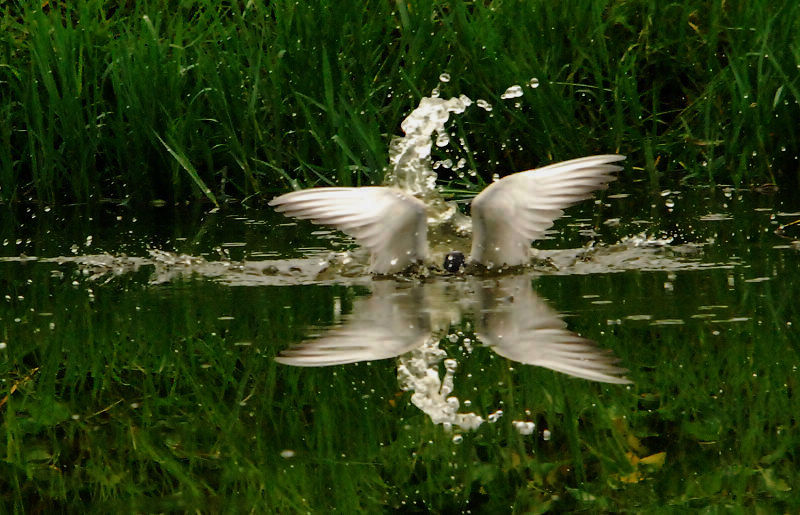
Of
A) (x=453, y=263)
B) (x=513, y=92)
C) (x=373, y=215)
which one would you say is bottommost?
(x=453, y=263)

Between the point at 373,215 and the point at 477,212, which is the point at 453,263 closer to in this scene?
the point at 477,212

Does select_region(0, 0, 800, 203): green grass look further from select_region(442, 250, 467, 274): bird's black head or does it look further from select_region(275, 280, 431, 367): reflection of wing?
select_region(275, 280, 431, 367): reflection of wing

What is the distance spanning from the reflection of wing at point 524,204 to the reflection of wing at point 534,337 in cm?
36

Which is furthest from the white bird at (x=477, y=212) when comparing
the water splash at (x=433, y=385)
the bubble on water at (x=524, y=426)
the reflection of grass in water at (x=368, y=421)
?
the bubble on water at (x=524, y=426)

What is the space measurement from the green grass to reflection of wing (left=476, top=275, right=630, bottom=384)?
2439 millimetres

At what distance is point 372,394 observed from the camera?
358 cm

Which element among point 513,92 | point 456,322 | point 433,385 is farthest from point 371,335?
point 513,92

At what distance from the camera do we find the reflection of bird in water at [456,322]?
387cm

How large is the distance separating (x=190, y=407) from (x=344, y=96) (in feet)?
13.2

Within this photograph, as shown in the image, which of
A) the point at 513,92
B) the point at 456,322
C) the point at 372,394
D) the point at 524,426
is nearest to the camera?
the point at 524,426

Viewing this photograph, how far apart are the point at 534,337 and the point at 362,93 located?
12.0ft

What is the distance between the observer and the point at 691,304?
4.57 m

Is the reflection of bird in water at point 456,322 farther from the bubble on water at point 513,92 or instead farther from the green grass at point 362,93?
the green grass at point 362,93

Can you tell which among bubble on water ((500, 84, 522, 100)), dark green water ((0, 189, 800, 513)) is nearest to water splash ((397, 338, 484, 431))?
dark green water ((0, 189, 800, 513))
